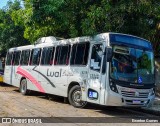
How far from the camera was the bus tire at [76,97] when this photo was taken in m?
13.7

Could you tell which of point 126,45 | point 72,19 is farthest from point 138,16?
point 126,45

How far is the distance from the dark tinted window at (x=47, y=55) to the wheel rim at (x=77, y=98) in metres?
2.69

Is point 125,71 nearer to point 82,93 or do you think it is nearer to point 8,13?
point 82,93

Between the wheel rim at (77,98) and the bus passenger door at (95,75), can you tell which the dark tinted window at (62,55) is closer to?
the wheel rim at (77,98)

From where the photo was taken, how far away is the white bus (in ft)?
39.6

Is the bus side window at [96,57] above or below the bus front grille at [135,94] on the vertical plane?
above

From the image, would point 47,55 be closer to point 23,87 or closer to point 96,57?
point 23,87

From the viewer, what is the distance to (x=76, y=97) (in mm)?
13922

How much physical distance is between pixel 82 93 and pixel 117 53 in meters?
2.15

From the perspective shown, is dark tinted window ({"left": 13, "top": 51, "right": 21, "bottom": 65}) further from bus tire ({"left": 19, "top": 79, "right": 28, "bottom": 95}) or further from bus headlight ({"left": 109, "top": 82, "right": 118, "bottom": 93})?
bus headlight ({"left": 109, "top": 82, "right": 118, "bottom": 93})

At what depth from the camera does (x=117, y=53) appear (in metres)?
12.3

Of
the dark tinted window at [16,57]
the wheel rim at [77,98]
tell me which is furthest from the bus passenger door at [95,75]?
the dark tinted window at [16,57]

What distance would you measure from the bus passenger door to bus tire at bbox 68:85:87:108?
868 millimetres

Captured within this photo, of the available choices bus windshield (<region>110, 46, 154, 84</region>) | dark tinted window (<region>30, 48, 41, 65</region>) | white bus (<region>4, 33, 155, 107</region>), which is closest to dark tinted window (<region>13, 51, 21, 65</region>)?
dark tinted window (<region>30, 48, 41, 65</region>)
